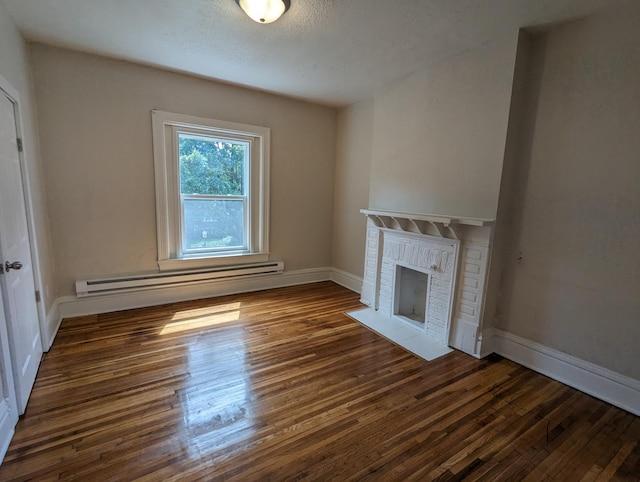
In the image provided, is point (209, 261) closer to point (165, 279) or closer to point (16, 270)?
point (165, 279)

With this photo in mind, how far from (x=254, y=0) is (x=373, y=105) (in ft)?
7.33

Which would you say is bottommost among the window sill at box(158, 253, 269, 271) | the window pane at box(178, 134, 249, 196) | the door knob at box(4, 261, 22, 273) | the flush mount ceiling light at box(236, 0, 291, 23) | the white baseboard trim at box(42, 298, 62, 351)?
the white baseboard trim at box(42, 298, 62, 351)

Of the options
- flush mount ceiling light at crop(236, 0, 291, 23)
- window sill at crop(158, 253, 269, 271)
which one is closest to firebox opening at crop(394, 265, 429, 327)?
window sill at crop(158, 253, 269, 271)

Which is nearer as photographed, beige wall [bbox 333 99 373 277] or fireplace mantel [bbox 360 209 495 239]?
fireplace mantel [bbox 360 209 495 239]

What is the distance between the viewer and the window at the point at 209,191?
3.46 metres

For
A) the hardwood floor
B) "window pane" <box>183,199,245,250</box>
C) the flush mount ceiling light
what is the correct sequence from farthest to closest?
"window pane" <box>183,199,245,250</box> < the flush mount ceiling light < the hardwood floor

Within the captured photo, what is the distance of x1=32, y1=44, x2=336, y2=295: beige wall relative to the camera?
2.91 m

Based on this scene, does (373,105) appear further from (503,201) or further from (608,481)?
(608,481)

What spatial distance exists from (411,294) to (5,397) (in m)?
3.35

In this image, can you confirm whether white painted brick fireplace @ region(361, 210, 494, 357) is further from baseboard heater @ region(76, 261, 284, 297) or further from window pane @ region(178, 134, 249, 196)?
window pane @ region(178, 134, 249, 196)

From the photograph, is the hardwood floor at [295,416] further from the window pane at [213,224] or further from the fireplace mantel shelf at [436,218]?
the window pane at [213,224]

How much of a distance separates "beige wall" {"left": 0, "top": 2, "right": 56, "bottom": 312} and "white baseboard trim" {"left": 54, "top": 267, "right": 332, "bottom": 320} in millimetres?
282

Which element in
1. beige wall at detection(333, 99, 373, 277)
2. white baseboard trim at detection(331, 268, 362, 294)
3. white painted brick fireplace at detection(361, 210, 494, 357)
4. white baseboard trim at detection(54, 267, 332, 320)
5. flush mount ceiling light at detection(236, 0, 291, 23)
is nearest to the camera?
flush mount ceiling light at detection(236, 0, 291, 23)

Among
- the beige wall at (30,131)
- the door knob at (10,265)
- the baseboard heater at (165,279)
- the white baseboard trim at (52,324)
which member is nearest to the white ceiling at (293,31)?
the beige wall at (30,131)
